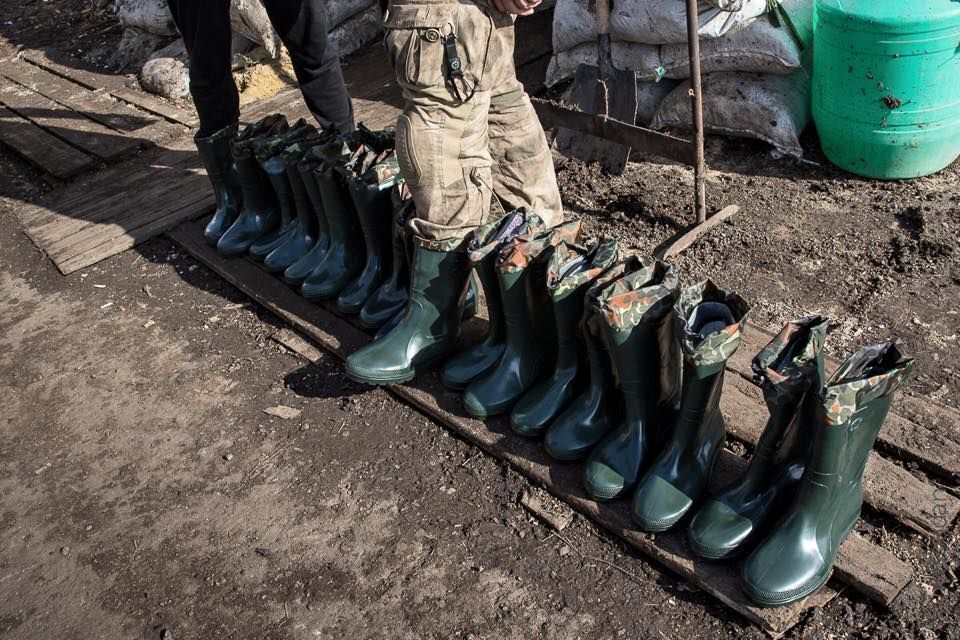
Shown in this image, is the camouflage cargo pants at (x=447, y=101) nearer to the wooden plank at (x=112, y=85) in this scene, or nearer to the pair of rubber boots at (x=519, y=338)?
the pair of rubber boots at (x=519, y=338)

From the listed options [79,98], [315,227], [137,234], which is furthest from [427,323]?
[79,98]

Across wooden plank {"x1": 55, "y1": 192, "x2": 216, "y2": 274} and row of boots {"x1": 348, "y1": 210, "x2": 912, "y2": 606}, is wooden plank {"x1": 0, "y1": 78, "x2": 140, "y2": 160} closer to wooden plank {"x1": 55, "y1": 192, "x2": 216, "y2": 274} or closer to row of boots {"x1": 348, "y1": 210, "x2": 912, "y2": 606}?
wooden plank {"x1": 55, "y1": 192, "x2": 216, "y2": 274}

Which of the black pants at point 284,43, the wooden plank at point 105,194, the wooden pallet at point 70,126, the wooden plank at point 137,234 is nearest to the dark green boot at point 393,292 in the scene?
the black pants at point 284,43

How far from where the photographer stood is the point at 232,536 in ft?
8.23

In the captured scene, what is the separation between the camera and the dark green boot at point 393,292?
2988mm

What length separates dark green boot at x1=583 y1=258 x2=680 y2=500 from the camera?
86.0 inches

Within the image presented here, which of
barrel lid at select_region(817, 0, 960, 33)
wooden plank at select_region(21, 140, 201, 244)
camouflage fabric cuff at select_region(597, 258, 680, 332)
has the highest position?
barrel lid at select_region(817, 0, 960, 33)

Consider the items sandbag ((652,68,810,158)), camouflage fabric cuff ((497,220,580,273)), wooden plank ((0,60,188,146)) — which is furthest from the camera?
wooden plank ((0,60,188,146))

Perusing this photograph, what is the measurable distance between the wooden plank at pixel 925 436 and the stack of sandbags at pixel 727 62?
1707 millimetres

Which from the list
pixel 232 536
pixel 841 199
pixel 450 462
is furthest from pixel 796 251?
pixel 232 536

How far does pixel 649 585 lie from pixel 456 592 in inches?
19.3

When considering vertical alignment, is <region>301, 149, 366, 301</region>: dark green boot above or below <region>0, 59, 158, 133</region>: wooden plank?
above

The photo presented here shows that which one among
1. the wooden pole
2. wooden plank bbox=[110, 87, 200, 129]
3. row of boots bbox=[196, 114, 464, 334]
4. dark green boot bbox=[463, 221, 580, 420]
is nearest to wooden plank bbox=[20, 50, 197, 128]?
wooden plank bbox=[110, 87, 200, 129]

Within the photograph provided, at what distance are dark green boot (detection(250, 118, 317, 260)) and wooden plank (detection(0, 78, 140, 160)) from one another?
1.80 m
